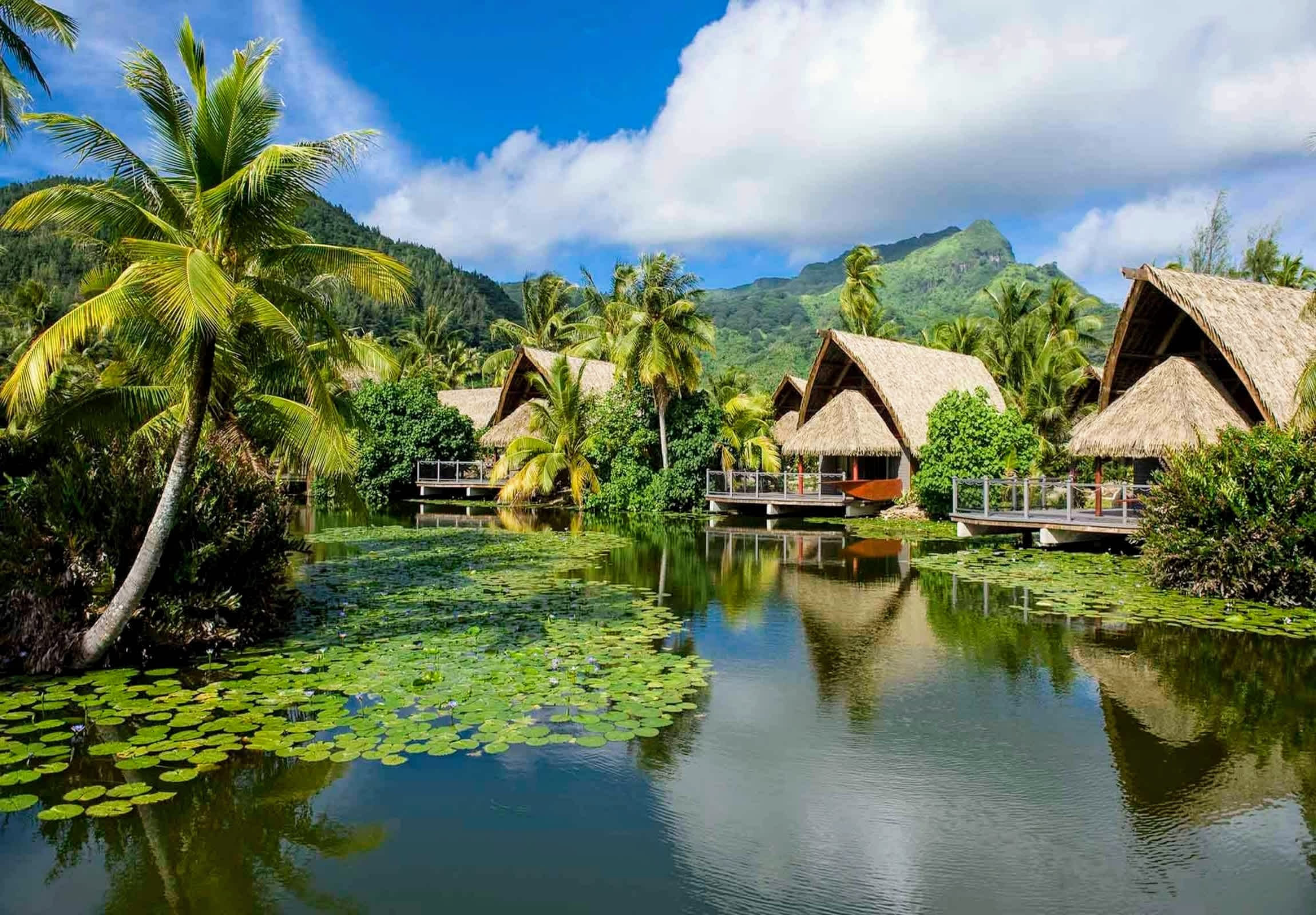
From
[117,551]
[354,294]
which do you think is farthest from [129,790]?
[354,294]

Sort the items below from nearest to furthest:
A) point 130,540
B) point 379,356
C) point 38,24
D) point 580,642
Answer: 1. point 130,540
2. point 580,642
3. point 379,356
4. point 38,24

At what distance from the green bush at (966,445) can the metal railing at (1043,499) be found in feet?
1.27

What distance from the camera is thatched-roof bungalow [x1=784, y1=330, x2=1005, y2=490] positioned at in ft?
81.4

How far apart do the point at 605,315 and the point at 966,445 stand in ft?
49.2

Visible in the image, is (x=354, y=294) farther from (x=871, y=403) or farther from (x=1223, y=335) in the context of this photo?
(x=1223, y=335)

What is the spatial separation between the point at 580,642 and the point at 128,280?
4920 millimetres

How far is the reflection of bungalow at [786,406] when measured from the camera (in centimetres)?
2989

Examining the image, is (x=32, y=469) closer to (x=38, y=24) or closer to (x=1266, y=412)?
(x=38, y=24)

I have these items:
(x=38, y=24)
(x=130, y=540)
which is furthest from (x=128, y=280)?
(x=38, y=24)

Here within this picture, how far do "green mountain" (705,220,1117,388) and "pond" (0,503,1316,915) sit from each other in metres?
48.7

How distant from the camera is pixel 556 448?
2764 cm

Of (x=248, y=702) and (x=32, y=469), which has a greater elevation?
(x=32, y=469)

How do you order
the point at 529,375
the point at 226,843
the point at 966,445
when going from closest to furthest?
the point at 226,843
the point at 966,445
the point at 529,375

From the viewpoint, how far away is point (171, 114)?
6.75 meters
